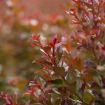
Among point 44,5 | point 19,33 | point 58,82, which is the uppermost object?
point 44,5

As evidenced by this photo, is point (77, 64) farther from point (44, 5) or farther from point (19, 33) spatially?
point (44, 5)

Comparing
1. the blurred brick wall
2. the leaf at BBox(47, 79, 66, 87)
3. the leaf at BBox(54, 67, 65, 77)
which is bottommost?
the leaf at BBox(47, 79, 66, 87)

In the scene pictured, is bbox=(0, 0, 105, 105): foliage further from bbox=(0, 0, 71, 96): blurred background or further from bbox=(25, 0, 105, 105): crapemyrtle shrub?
bbox=(0, 0, 71, 96): blurred background

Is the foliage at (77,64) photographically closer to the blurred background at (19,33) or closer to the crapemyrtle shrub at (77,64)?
the crapemyrtle shrub at (77,64)

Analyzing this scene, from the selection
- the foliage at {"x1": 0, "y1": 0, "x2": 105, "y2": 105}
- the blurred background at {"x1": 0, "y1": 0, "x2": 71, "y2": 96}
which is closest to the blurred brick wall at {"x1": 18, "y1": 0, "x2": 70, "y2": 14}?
the blurred background at {"x1": 0, "y1": 0, "x2": 71, "y2": 96}

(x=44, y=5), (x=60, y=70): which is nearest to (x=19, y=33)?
(x=44, y=5)

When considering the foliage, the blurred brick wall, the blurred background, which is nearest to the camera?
the foliage

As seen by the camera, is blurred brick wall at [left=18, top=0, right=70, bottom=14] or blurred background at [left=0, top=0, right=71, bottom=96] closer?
blurred background at [left=0, top=0, right=71, bottom=96]

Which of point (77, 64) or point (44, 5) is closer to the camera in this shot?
point (77, 64)

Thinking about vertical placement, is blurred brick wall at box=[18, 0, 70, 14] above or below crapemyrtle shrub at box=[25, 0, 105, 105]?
above

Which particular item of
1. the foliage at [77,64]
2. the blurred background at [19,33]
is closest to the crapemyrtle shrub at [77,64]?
the foliage at [77,64]

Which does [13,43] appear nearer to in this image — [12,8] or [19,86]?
[12,8]

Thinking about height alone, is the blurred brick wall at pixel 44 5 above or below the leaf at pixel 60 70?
above
